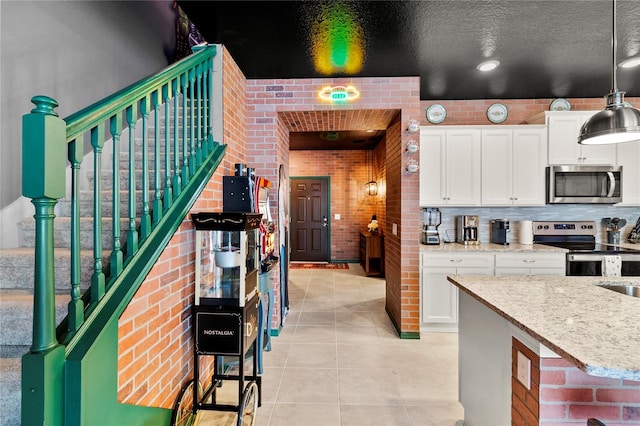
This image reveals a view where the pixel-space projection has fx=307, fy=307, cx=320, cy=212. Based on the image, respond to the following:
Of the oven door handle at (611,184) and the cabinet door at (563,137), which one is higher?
the cabinet door at (563,137)

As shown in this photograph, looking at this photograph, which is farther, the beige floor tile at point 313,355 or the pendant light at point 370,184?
the pendant light at point 370,184

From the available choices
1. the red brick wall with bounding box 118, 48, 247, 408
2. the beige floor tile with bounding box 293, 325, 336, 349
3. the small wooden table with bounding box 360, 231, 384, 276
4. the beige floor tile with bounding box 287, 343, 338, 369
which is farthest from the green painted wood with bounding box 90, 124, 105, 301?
the small wooden table with bounding box 360, 231, 384, 276

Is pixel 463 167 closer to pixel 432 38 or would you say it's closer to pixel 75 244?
pixel 432 38

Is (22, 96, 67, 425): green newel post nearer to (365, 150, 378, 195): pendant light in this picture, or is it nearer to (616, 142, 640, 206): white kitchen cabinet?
(616, 142, 640, 206): white kitchen cabinet

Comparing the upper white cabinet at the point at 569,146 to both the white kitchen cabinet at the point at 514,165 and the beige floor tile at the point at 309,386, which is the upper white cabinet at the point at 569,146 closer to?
the white kitchen cabinet at the point at 514,165

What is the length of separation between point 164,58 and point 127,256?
3401mm

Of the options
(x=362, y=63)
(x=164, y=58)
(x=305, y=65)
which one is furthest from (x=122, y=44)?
(x=362, y=63)

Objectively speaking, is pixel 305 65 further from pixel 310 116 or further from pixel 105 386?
pixel 105 386

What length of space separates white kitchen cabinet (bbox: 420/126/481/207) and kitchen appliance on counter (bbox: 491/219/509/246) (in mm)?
413

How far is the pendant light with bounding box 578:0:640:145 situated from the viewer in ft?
5.28

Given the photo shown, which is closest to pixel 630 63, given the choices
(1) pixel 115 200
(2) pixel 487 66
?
(2) pixel 487 66

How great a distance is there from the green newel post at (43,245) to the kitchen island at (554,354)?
5.35 feet

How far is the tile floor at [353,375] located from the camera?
206 cm

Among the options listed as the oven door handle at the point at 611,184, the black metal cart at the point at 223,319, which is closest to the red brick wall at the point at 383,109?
the black metal cart at the point at 223,319
